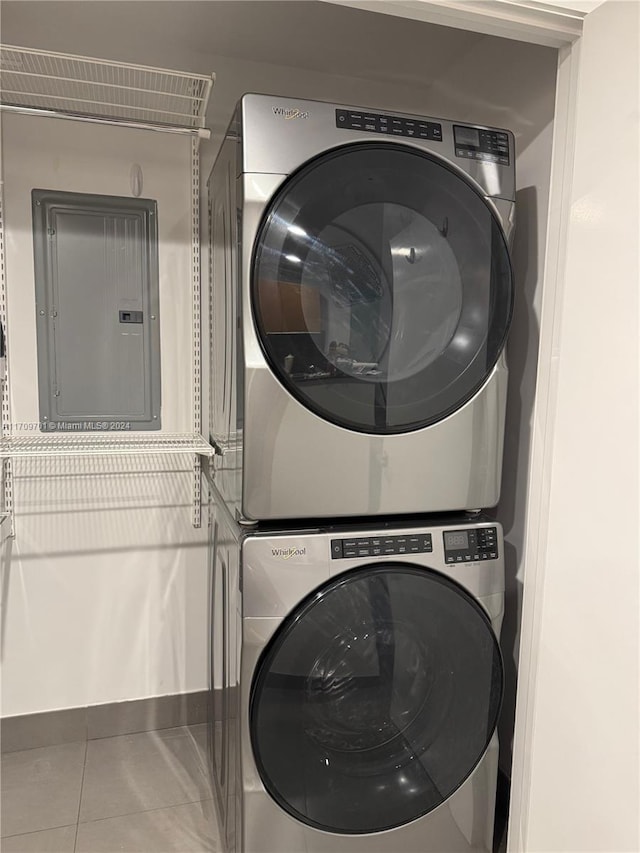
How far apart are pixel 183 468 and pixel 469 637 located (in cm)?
107

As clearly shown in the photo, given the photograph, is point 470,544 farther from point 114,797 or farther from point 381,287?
point 114,797

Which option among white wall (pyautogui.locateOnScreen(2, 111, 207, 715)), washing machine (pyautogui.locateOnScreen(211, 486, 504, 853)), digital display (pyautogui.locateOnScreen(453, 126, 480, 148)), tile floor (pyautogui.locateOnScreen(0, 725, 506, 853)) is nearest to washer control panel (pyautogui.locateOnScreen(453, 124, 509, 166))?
digital display (pyautogui.locateOnScreen(453, 126, 480, 148))

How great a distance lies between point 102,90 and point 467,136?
114cm

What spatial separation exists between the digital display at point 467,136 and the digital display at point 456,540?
0.86 metres

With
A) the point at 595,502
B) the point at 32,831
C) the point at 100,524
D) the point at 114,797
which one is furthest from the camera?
the point at 100,524

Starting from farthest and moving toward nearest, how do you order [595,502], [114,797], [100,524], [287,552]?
[100,524]
[114,797]
[287,552]
[595,502]

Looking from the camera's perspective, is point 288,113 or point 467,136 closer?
point 288,113

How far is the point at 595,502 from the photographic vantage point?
1167 mm

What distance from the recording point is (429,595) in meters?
1.37

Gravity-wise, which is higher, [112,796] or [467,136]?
[467,136]

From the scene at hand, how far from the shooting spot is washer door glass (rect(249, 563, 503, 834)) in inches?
51.0

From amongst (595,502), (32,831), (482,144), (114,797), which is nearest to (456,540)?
(595,502)

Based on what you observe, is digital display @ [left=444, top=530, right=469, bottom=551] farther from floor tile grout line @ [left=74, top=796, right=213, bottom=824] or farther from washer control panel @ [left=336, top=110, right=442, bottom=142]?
floor tile grout line @ [left=74, top=796, right=213, bottom=824]

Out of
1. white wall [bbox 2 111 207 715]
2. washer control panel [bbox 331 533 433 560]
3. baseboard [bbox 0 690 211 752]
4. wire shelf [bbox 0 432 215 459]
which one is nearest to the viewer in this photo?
washer control panel [bbox 331 533 433 560]
